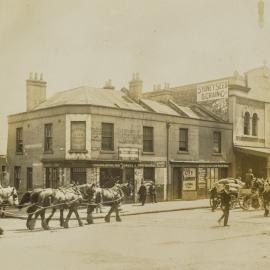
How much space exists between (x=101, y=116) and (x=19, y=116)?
19.0ft

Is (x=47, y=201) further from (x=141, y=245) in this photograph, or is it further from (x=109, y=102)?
(x=109, y=102)

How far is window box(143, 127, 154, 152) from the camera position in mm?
28250

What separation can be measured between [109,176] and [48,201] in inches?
409

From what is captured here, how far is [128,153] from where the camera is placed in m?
27.2

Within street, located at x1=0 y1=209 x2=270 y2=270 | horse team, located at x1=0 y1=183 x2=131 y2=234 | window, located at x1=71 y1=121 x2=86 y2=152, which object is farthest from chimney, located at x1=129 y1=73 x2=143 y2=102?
street, located at x1=0 y1=209 x2=270 y2=270

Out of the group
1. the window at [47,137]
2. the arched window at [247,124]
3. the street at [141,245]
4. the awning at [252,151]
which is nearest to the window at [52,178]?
the window at [47,137]

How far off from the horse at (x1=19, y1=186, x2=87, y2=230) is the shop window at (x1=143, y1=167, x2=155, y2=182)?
11.5m

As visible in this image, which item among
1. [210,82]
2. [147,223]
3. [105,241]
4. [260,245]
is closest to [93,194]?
[147,223]

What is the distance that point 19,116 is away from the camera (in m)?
29.0

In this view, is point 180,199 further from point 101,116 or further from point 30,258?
point 30,258

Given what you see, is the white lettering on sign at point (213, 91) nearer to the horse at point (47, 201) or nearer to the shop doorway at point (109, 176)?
the shop doorway at point (109, 176)

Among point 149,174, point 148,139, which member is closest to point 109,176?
point 149,174

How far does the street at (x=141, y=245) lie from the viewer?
980 cm

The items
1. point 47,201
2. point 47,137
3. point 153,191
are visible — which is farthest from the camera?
point 153,191
